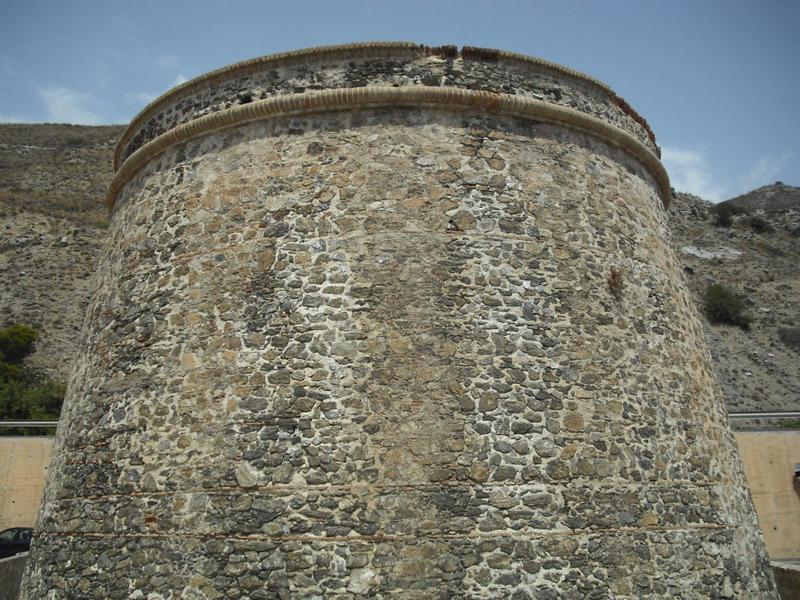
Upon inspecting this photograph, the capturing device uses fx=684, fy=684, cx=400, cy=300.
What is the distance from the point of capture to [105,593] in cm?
632

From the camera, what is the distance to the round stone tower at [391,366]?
5.98 m

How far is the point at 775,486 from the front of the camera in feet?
43.5

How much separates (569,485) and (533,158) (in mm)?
3461

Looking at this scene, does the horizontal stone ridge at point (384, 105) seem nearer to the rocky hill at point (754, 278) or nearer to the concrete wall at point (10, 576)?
the concrete wall at point (10, 576)

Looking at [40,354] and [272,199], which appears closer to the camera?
[272,199]

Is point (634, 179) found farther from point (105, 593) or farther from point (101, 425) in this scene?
point (105, 593)

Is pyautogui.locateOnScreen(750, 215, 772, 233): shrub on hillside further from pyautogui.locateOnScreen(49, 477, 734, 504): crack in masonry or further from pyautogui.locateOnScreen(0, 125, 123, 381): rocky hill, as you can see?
pyautogui.locateOnScreen(49, 477, 734, 504): crack in masonry

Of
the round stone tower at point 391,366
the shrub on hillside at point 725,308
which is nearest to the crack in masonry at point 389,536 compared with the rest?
the round stone tower at point 391,366

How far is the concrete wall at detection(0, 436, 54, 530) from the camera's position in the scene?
13359 mm

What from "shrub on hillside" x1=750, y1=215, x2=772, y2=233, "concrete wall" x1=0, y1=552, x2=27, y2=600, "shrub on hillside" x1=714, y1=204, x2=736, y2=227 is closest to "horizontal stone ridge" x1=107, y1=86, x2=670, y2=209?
"concrete wall" x1=0, y1=552, x2=27, y2=600

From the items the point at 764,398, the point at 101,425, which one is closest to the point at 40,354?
the point at 101,425

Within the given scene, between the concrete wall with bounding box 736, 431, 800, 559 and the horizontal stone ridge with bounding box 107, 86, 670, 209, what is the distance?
8.46 m

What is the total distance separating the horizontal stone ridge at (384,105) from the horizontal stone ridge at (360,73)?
8.2 inches

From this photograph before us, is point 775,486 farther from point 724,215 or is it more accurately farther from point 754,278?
point 724,215
